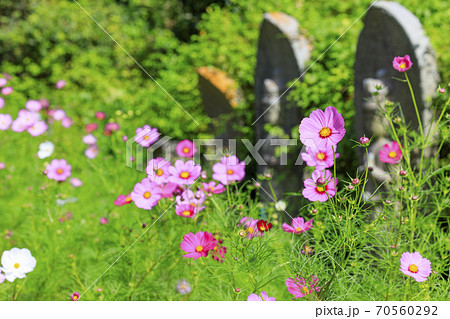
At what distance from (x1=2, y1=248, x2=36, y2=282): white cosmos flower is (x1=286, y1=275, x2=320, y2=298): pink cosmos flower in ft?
2.37

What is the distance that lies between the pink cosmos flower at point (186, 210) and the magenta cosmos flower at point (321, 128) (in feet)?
1.64

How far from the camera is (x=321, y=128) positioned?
105cm

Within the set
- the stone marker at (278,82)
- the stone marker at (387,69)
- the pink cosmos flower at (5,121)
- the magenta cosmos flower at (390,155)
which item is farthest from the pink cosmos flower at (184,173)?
the pink cosmos flower at (5,121)

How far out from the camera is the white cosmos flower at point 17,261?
1321 mm

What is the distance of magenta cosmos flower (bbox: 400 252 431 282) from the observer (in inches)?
45.6

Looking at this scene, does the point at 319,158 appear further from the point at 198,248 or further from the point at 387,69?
the point at 387,69

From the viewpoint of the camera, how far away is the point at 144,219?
176 cm

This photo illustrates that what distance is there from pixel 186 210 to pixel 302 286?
42cm

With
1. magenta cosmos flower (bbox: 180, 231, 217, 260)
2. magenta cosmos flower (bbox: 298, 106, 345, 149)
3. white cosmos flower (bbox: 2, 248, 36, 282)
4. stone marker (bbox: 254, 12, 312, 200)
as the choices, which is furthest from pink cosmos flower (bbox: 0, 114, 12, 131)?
magenta cosmos flower (bbox: 298, 106, 345, 149)

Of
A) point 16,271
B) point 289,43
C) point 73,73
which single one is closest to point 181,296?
point 16,271

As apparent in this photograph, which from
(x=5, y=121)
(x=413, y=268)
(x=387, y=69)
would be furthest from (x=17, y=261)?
(x=387, y=69)

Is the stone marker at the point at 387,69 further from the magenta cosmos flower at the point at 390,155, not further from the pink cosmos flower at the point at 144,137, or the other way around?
the pink cosmos flower at the point at 144,137

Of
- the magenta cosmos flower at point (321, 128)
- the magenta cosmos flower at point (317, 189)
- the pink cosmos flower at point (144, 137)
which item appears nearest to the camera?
the magenta cosmos flower at point (321, 128)

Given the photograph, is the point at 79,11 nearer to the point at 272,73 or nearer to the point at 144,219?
the point at 272,73
